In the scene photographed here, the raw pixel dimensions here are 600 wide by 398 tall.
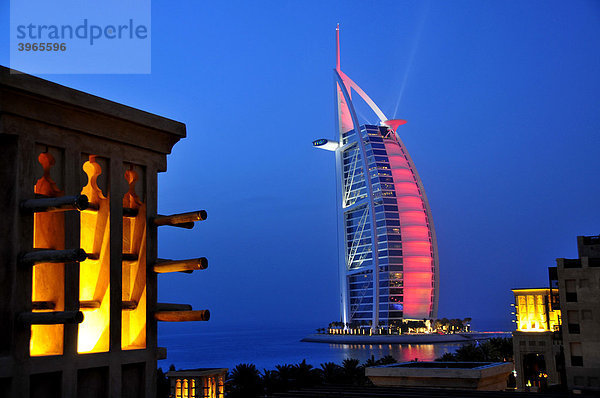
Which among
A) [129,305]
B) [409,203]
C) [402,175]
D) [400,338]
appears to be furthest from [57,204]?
[402,175]

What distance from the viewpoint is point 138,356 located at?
6.49 m

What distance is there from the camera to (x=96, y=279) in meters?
6.34

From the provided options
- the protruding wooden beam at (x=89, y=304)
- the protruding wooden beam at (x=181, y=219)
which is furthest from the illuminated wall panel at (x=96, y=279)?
the protruding wooden beam at (x=181, y=219)

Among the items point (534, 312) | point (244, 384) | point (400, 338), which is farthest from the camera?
point (400, 338)

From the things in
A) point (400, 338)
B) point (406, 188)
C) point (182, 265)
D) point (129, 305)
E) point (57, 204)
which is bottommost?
point (400, 338)

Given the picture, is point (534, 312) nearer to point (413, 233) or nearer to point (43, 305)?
point (43, 305)

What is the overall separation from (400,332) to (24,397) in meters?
144

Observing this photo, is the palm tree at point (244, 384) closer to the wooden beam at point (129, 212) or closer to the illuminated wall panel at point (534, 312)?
the illuminated wall panel at point (534, 312)

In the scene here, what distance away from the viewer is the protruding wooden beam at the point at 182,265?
6.25 metres

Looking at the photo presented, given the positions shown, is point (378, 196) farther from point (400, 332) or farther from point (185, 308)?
point (185, 308)

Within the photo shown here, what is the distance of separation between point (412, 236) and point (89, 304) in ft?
473

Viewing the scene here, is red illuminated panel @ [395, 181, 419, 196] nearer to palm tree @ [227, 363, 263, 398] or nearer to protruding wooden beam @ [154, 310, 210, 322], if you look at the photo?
palm tree @ [227, 363, 263, 398]

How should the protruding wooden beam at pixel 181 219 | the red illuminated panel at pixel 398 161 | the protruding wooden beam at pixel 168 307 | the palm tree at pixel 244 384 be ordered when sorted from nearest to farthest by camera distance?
the protruding wooden beam at pixel 181 219, the protruding wooden beam at pixel 168 307, the palm tree at pixel 244 384, the red illuminated panel at pixel 398 161

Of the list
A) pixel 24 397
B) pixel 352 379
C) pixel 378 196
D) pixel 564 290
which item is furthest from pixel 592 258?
pixel 378 196
